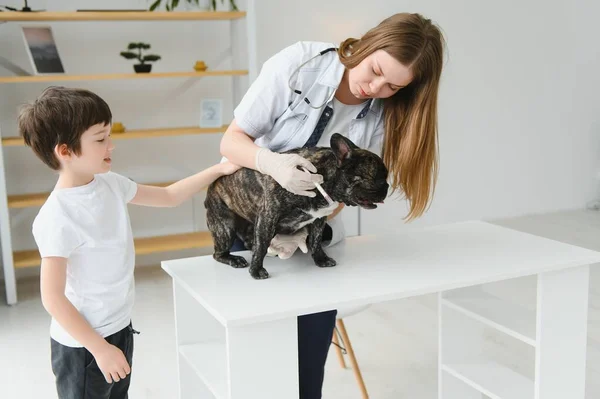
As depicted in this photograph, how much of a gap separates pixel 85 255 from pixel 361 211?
3.33m

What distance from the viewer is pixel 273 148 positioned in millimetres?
1750

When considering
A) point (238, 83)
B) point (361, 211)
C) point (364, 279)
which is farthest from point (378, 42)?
point (361, 211)

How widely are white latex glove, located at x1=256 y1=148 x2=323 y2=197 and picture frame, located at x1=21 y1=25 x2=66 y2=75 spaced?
244 cm

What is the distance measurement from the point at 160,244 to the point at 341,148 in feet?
8.31

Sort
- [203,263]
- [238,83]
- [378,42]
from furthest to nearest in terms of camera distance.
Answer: [238,83]
[203,263]
[378,42]

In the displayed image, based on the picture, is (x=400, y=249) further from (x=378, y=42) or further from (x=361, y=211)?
(x=361, y=211)

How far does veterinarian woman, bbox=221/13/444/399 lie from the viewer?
156cm

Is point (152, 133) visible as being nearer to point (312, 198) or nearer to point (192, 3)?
point (192, 3)

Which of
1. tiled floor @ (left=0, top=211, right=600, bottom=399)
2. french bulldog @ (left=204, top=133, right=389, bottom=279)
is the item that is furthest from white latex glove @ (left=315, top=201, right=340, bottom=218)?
tiled floor @ (left=0, top=211, right=600, bottom=399)

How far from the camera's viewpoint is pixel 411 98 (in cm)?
170

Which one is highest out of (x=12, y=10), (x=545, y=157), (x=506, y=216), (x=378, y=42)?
(x=12, y=10)

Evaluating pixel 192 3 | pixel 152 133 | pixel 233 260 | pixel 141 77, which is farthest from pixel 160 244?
pixel 233 260

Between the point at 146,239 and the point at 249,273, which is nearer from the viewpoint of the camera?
the point at 249,273

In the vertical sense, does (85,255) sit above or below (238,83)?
below
